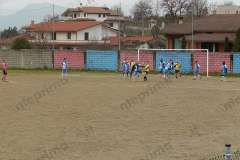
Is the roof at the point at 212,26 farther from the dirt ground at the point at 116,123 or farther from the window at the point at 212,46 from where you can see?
the dirt ground at the point at 116,123

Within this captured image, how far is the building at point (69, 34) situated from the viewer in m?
81.6

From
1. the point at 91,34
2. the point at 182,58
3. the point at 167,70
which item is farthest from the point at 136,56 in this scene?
the point at 91,34

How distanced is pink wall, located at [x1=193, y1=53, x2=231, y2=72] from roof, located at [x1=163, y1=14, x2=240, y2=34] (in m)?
11.1

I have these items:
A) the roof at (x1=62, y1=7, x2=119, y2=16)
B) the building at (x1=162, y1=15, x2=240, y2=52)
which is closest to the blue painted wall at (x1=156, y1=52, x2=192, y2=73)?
the building at (x1=162, y1=15, x2=240, y2=52)

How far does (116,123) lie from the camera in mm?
20188

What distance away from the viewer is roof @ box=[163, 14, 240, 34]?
6003cm

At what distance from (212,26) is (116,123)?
4323 cm

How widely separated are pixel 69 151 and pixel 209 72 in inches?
1345

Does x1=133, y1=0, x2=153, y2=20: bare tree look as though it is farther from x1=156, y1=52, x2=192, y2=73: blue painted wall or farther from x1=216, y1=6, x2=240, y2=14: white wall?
x1=156, y1=52, x2=192, y2=73: blue painted wall

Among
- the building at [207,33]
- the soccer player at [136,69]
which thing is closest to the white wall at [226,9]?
the building at [207,33]

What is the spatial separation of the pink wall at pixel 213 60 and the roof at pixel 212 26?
1106 cm

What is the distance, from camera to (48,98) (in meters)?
28.6

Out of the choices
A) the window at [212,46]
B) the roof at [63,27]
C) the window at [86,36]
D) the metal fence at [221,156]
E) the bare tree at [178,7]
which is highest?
the bare tree at [178,7]

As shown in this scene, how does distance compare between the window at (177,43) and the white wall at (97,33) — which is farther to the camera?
the white wall at (97,33)
